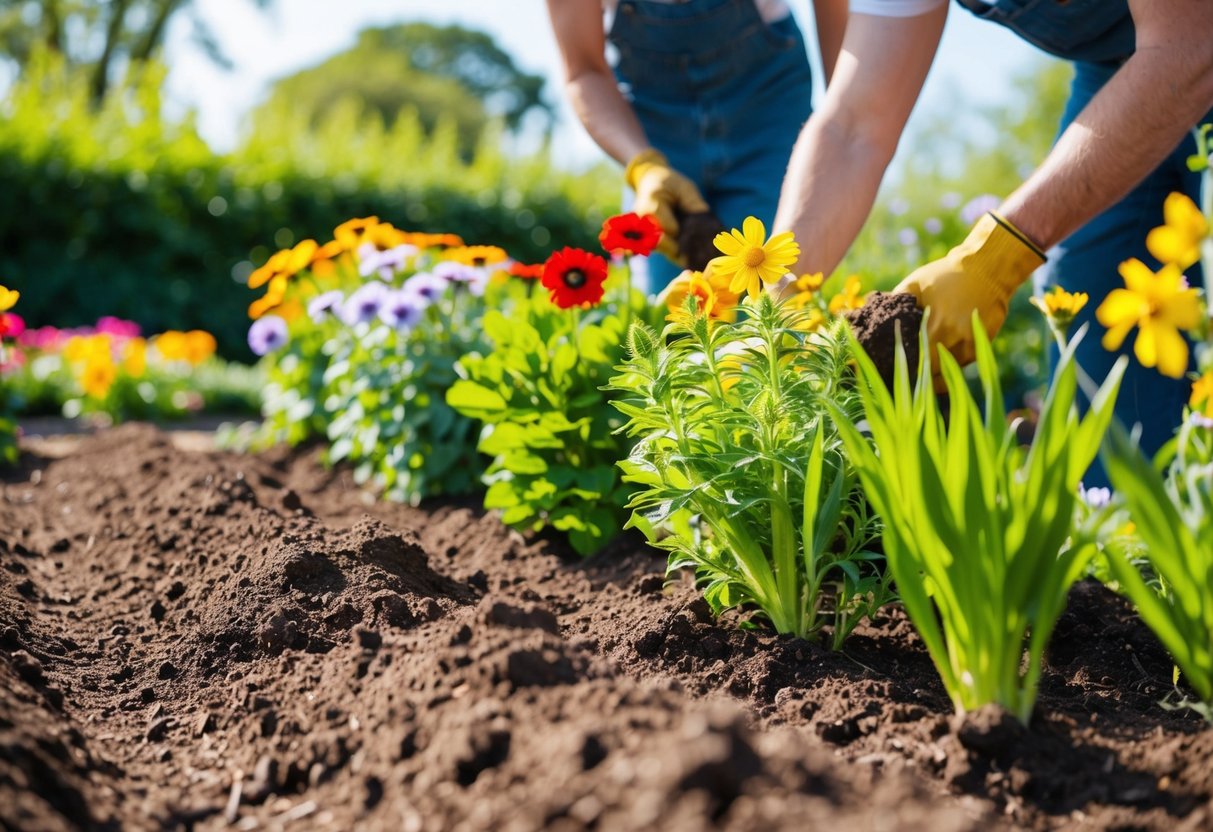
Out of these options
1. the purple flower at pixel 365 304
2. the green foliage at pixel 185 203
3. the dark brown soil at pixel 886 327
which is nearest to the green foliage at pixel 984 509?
the dark brown soil at pixel 886 327

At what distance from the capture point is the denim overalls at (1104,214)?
247 cm

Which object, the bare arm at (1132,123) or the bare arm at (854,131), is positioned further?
the bare arm at (854,131)

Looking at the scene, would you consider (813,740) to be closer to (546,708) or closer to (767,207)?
(546,708)

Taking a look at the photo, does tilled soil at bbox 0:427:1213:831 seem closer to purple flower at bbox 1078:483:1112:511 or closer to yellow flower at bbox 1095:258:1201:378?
purple flower at bbox 1078:483:1112:511

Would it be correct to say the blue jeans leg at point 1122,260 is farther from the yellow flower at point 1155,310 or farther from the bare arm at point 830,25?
the yellow flower at point 1155,310

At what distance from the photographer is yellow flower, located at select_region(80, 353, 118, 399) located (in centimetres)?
562

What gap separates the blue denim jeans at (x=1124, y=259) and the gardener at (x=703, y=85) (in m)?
0.91

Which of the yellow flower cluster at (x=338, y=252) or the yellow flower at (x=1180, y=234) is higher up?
the yellow flower at (x=1180, y=234)

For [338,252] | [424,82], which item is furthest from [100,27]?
[338,252]

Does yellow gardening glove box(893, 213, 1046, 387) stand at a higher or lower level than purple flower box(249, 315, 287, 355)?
higher

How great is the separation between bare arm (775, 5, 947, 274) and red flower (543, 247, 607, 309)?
41 centimetres

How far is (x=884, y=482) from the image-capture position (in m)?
1.41

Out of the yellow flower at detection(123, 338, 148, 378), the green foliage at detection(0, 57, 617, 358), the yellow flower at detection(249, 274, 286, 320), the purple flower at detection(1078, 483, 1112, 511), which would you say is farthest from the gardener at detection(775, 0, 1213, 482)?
the yellow flower at detection(123, 338, 148, 378)

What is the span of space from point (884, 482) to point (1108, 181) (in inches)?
36.9
